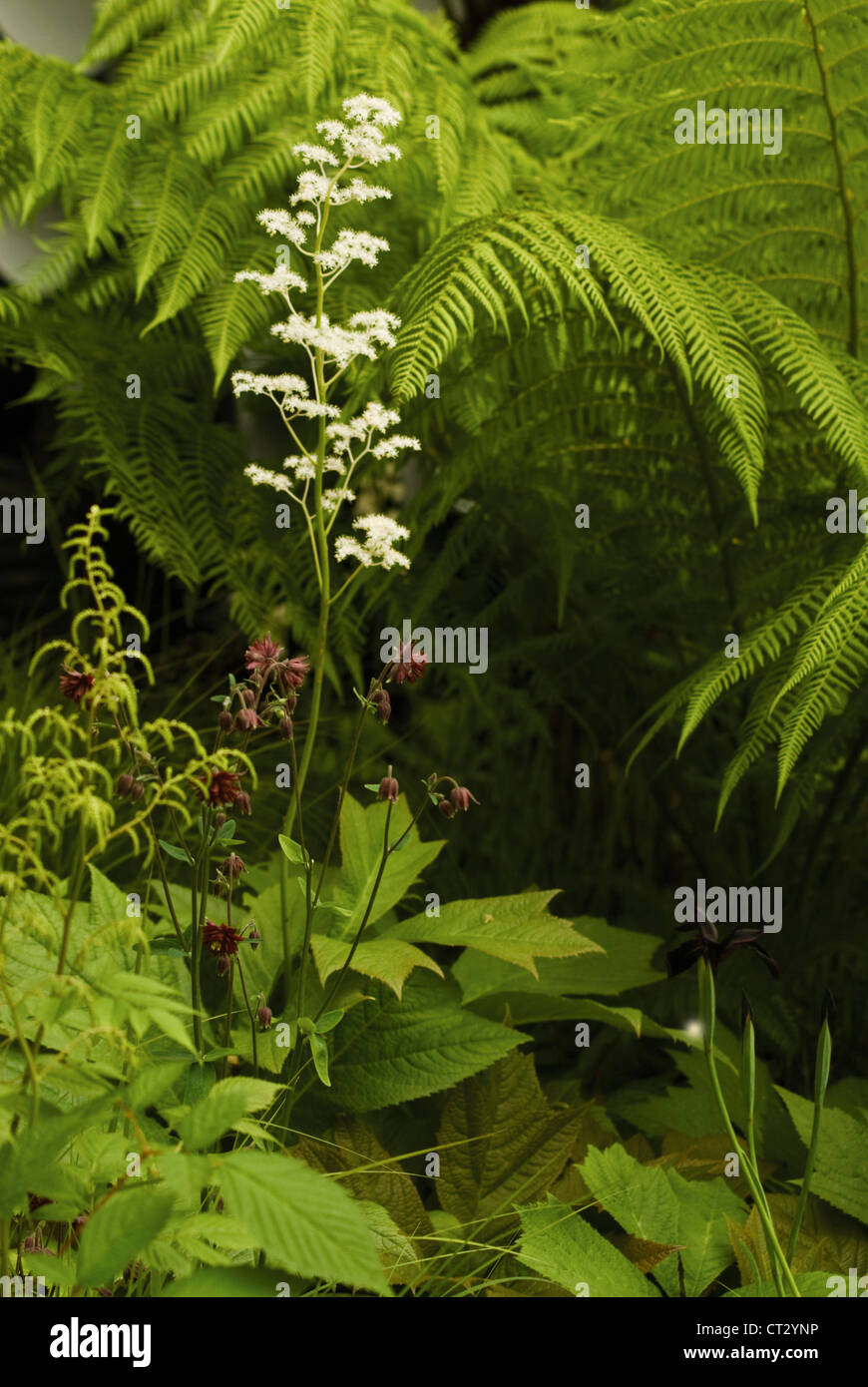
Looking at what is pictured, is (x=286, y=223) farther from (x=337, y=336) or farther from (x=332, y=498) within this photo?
(x=332, y=498)

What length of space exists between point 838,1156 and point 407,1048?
0.42 meters

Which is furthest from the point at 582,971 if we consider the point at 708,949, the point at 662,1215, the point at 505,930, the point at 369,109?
the point at 369,109

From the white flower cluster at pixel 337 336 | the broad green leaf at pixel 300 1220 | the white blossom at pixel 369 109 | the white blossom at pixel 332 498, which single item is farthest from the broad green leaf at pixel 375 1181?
the white blossom at pixel 369 109

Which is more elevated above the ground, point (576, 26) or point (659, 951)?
point (576, 26)

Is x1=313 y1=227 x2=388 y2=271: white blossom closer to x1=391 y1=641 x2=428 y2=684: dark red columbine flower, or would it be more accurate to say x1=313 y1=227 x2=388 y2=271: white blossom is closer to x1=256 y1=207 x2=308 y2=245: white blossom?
x1=256 y1=207 x2=308 y2=245: white blossom

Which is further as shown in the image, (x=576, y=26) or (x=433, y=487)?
(x=576, y=26)

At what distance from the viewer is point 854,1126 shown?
1.04 meters

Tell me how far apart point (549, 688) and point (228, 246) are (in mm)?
802

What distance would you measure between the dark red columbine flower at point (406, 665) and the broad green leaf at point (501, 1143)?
0.41 metres

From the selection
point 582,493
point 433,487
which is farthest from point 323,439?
point 582,493

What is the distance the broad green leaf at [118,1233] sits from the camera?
61 cm

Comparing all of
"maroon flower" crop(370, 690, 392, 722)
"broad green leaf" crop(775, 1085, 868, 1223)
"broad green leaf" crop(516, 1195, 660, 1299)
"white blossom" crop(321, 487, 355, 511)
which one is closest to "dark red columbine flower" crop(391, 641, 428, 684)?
"maroon flower" crop(370, 690, 392, 722)

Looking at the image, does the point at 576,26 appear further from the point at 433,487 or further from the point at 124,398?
the point at 433,487

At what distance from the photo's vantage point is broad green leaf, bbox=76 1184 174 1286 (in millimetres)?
614
